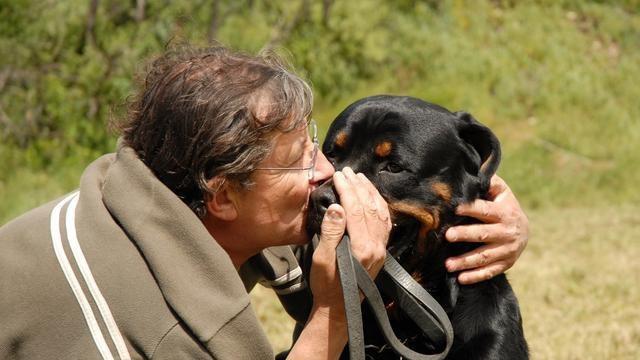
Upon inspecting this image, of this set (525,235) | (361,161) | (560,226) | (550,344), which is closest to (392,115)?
(361,161)

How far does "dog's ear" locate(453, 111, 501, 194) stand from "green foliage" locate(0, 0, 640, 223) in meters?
3.85

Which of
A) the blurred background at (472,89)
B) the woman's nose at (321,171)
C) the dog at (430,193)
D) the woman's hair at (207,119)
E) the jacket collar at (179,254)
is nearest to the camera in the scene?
the jacket collar at (179,254)

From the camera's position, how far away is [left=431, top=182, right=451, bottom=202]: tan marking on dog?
3.34 meters

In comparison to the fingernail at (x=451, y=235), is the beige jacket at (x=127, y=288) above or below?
above

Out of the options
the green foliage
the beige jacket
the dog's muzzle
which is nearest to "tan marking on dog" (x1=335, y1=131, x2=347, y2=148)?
the dog's muzzle

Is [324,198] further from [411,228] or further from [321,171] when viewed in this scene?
[411,228]

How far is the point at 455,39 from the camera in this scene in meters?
11.7

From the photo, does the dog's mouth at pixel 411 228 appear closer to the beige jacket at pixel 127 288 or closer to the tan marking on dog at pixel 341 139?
the tan marking on dog at pixel 341 139

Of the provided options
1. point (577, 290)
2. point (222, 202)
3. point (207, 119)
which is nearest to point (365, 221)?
point (222, 202)

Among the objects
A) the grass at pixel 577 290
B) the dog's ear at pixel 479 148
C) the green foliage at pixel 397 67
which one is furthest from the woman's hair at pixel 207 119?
the green foliage at pixel 397 67

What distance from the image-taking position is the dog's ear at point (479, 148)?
11.0 feet

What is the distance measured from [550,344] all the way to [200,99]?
3.02m

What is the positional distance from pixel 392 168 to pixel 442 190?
0.63ft

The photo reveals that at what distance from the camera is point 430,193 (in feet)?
11.0
